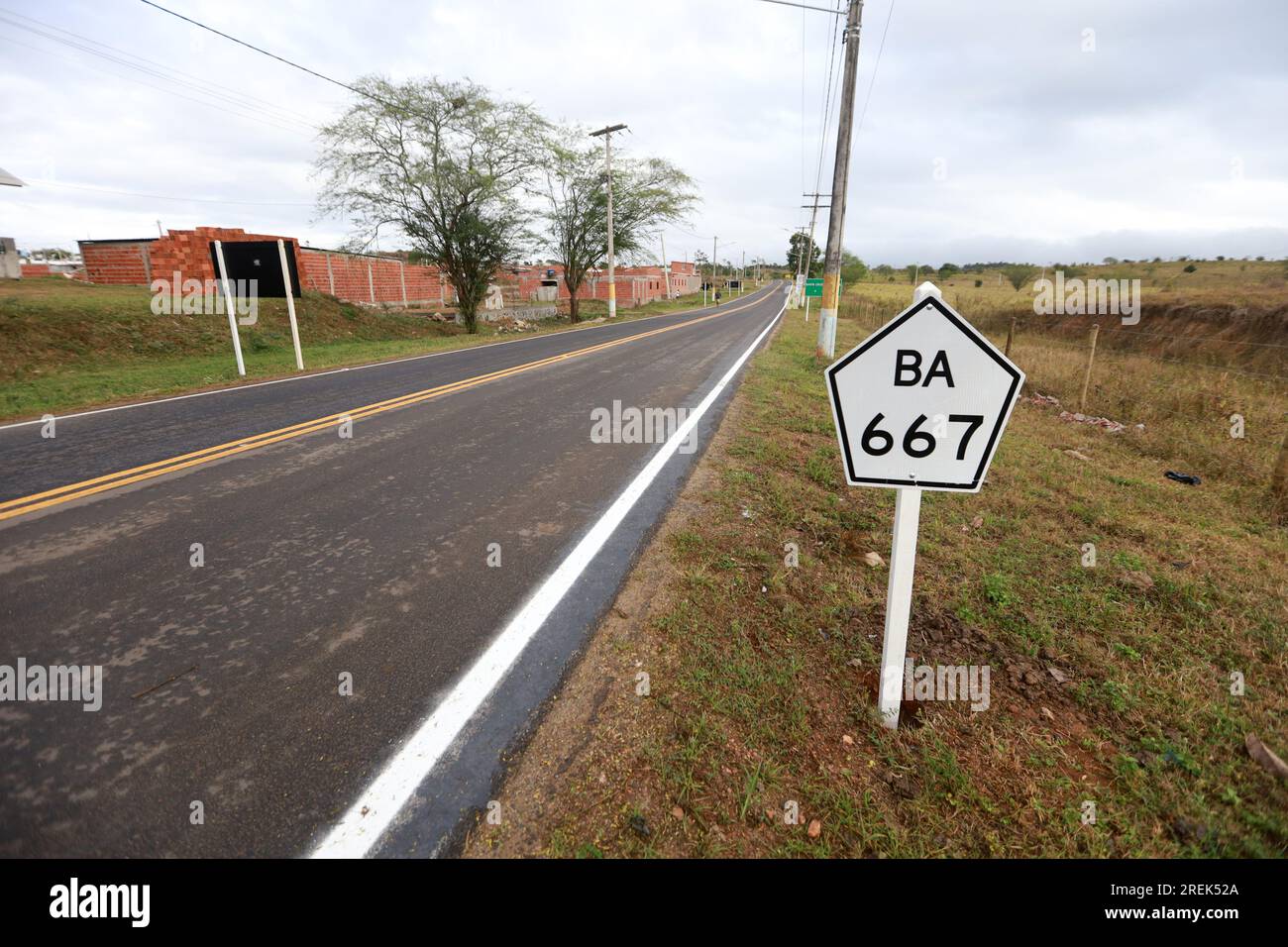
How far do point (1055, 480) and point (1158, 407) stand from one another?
5.36 m

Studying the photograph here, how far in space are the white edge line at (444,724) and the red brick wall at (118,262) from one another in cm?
2454

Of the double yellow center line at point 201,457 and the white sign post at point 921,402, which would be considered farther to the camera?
the double yellow center line at point 201,457

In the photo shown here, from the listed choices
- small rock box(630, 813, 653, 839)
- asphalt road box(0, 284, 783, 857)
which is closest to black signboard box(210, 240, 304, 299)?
asphalt road box(0, 284, 783, 857)

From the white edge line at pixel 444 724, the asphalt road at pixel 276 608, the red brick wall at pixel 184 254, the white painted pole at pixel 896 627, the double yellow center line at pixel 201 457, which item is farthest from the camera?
the red brick wall at pixel 184 254

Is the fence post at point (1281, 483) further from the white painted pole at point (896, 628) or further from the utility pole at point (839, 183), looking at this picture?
the utility pole at point (839, 183)

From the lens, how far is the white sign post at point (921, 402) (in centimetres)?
204

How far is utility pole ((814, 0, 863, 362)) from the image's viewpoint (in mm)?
11797

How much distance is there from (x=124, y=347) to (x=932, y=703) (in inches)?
713

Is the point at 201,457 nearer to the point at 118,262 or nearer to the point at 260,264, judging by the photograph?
the point at 260,264

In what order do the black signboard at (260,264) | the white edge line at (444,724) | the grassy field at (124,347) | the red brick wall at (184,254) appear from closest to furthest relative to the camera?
the white edge line at (444,724) < the grassy field at (124,347) < the black signboard at (260,264) < the red brick wall at (184,254)

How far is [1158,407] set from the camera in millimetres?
8969

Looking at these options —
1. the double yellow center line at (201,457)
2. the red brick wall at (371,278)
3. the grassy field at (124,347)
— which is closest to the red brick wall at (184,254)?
the grassy field at (124,347)

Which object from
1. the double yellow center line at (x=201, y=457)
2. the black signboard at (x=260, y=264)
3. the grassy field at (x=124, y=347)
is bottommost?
the double yellow center line at (x=201, y=457)

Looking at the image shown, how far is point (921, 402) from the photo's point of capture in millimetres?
→ 2105
